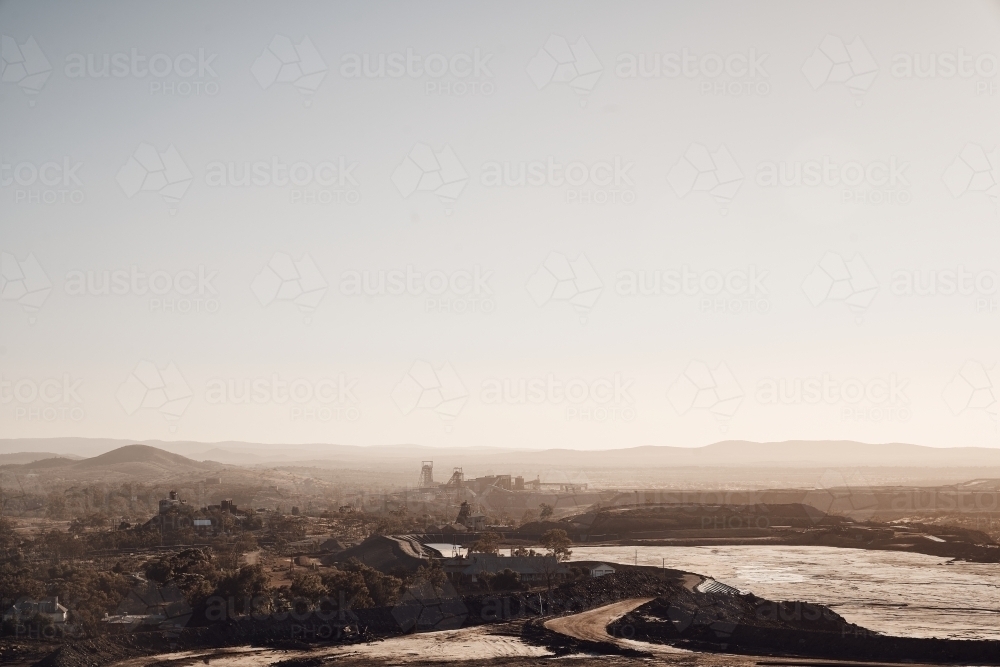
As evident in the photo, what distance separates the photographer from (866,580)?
39969 mm

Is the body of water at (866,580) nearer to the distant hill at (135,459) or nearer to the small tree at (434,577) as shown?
the small tree at (434,577)

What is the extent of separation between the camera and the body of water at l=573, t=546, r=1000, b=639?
30.2 meters

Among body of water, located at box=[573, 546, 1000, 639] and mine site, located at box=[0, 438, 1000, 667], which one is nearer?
mine site, located at box=[0, 438, 1000, 667]

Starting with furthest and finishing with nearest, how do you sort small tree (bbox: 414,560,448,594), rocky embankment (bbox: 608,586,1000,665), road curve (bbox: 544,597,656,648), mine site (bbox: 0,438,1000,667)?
small tree (bbox: 414,560,448,594), road curve (bbox: 544,597,656,648), mine site (bbox: 0,438,1000,667), rocky embankment (bbox: 608,586,1000,665)

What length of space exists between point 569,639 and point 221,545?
29601 mm

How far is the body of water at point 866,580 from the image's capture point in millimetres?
30250

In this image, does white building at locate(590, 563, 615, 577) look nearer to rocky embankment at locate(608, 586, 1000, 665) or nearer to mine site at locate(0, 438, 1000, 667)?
mine site at locate(0, 438, 1000, 667)

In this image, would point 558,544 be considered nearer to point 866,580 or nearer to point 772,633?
point 866,580

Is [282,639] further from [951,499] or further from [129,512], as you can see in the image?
[951,499]

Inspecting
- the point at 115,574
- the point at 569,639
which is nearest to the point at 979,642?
the point at 569,639

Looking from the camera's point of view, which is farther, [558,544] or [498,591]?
[558,544]

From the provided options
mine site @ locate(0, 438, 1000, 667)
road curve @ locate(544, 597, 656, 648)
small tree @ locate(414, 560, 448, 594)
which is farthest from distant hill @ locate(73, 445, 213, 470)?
road curve @ locate(544, 597, 656, 648)

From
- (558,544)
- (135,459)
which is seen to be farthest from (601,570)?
(135,459)

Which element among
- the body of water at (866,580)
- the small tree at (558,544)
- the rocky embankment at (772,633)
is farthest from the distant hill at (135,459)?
the rocky embankment at (772,633)
